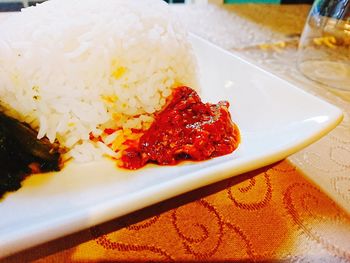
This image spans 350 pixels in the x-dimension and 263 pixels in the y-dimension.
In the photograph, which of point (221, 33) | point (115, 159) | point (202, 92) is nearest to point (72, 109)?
point (115, 159)

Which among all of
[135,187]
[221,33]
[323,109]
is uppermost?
[323,109]

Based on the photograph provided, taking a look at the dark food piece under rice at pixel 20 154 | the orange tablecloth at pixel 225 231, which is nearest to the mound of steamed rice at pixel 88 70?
the dark food piece under rice at pixel 20 154

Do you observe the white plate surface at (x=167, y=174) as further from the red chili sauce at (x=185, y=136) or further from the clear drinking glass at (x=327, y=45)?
the clear drinking glass at (x=327, y=45)

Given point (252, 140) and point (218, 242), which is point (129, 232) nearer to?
point (218, 242)

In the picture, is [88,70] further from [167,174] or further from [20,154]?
[167,174]

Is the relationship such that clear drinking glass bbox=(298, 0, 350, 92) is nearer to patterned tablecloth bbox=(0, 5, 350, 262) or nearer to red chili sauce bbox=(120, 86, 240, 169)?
patterned tablecloth bbox=(0, 5, 350, 262)
